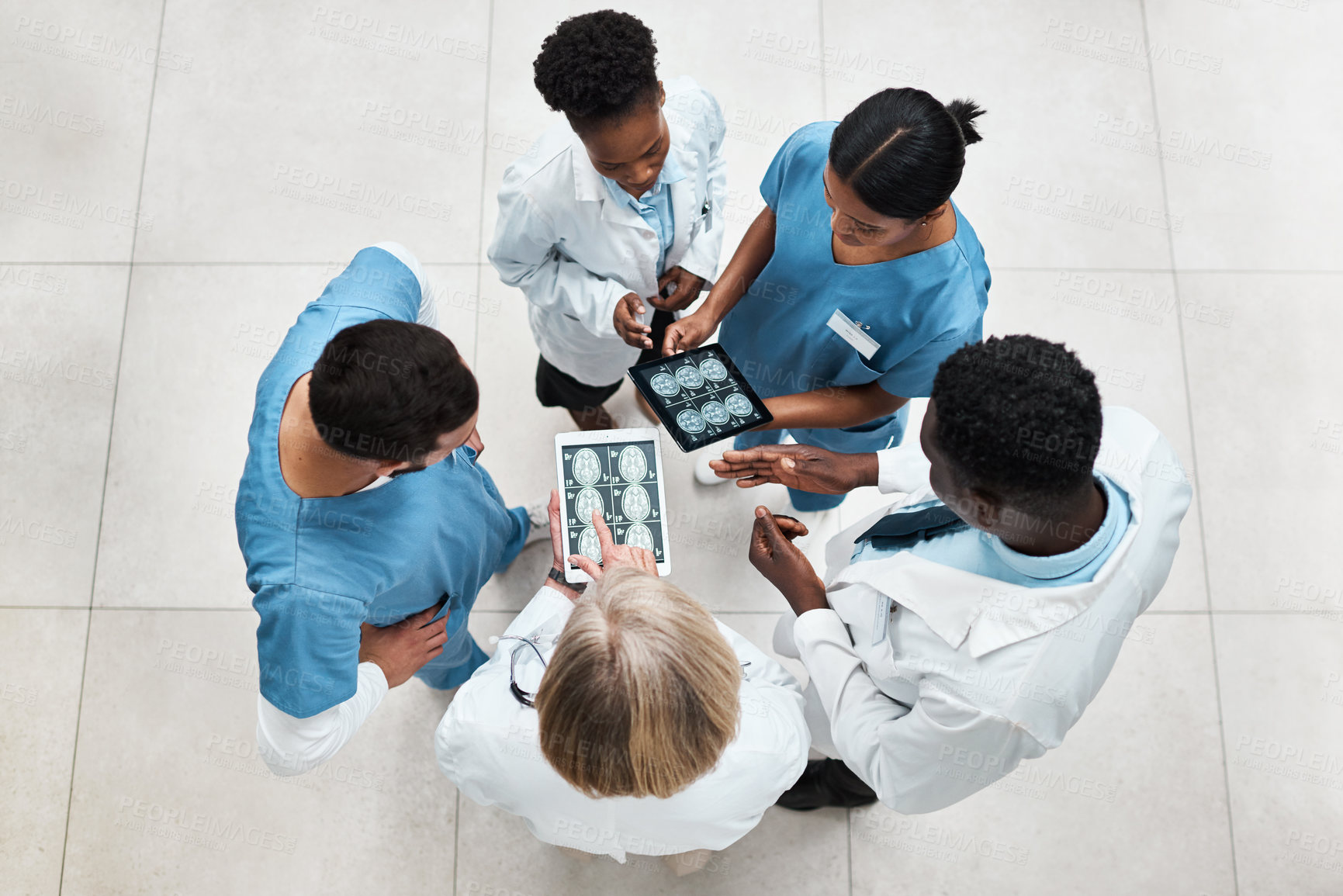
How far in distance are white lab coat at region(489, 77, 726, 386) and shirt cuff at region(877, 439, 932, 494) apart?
25.7 inches

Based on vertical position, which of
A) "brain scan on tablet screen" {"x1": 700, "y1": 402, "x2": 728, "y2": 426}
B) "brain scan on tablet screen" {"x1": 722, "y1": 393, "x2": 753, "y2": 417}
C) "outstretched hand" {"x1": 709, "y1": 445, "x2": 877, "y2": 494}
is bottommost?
"outstretched hand" {"x1": 709, "y1": 445, "x2": 877, "y2": 494}

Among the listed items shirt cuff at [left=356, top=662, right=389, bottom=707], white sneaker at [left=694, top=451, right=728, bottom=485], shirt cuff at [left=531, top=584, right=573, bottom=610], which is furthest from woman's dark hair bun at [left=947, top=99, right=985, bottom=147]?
shirt cuff at [left=356, top=662, right=389, bottom=707]

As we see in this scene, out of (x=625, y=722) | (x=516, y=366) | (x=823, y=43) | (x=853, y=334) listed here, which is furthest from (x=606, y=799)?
(x=823, y=43)

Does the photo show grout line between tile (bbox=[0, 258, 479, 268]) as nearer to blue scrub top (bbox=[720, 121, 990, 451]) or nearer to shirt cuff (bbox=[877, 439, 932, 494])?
blue scrub top (bbox=[720, 121, 990, 451])

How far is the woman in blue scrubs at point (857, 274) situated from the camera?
143 centimetres

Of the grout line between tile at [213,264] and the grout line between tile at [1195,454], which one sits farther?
the grout line between tile at [213,264]

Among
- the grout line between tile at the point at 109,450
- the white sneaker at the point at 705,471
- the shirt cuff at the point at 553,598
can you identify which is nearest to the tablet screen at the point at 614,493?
the shirt cuff at the point at 553,598

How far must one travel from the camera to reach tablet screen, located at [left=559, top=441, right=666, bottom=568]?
1859 mm

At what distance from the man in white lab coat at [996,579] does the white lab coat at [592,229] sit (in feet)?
2.70

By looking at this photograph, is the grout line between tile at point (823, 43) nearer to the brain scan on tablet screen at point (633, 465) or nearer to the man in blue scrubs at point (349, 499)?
the brain scan on tablet screen at point (633, 465)

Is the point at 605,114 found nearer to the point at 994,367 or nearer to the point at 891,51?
the point at 994,367

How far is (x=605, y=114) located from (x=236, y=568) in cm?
193

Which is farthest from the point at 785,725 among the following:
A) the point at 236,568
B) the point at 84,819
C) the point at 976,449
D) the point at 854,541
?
the point at 84,819

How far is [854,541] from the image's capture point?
1.77 meters
